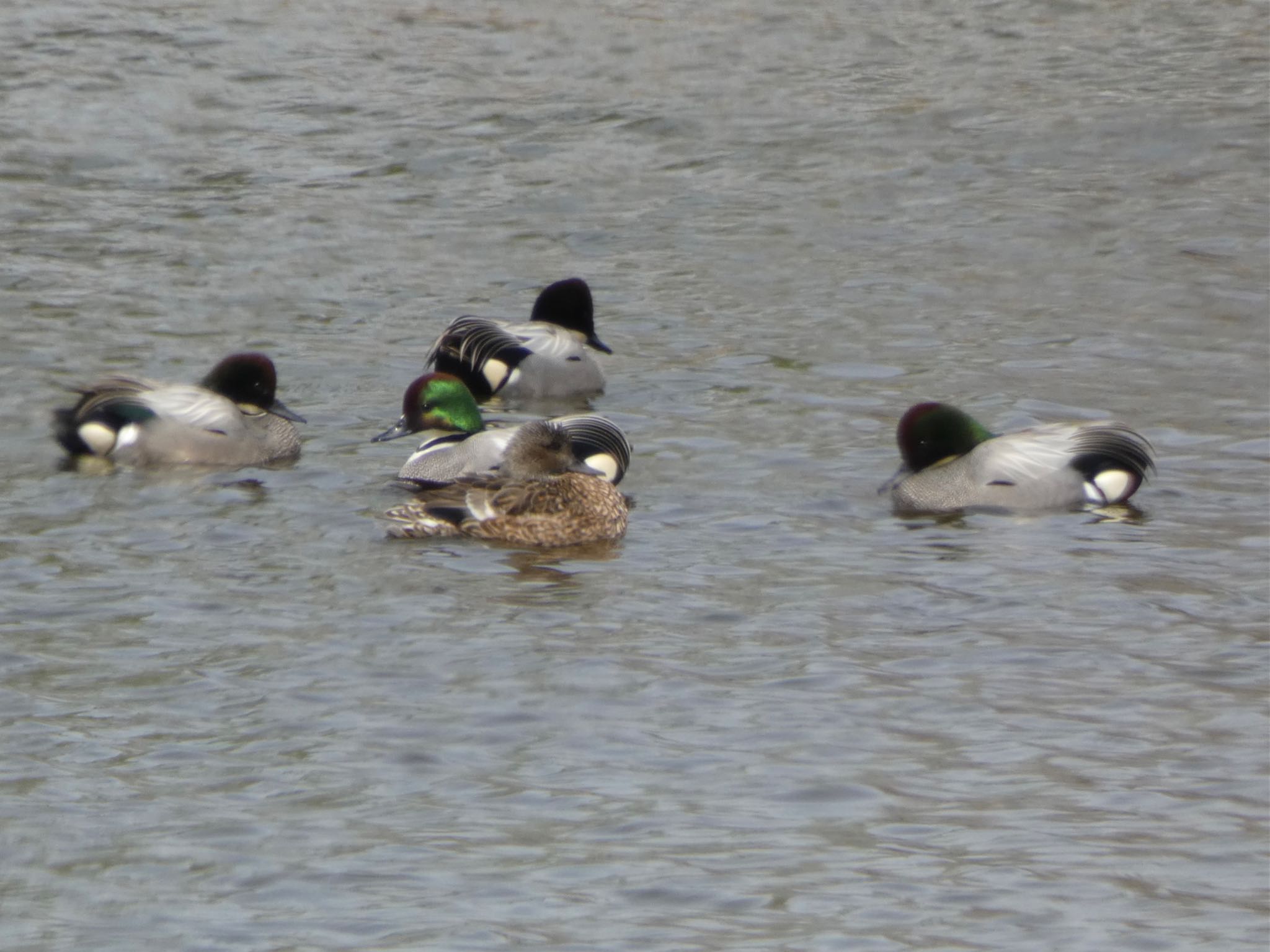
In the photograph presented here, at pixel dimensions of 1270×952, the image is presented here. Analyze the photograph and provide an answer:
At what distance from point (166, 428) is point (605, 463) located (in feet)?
6.80

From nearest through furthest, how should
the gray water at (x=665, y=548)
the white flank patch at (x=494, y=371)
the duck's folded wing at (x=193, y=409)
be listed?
1. the gray water at (x=665, y=548)
2. the duck's folded wing at (x=193, y=409)
3. the white flank patch at (x=494, y=371)

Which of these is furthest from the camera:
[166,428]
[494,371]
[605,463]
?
[494,371]

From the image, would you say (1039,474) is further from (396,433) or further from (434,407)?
(396,433)

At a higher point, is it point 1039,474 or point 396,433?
point 1039,474

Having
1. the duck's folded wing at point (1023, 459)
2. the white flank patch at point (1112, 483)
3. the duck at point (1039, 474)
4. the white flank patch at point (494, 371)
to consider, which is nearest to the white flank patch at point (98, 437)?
the white flank patch at point (494, 371)

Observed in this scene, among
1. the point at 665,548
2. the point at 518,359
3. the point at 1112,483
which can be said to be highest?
the point at 1112,483

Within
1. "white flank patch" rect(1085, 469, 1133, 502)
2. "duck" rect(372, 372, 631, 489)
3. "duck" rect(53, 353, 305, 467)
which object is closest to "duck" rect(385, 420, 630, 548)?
"duck" rect(372, 372, 631, 489)

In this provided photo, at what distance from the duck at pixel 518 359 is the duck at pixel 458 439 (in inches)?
49.9

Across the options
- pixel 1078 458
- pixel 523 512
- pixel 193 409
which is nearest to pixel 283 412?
pixel 193 409

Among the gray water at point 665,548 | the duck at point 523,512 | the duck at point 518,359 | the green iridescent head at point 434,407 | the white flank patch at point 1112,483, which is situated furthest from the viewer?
the duck at point 518,359

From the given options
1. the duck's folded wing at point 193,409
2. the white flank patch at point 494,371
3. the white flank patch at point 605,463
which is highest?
the duck's folded wing at point 193,409

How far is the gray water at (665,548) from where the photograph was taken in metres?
6.41

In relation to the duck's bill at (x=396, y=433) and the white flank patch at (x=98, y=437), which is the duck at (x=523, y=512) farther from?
the white flank patch at (x=98, y=437)

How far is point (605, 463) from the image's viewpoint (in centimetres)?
1068
